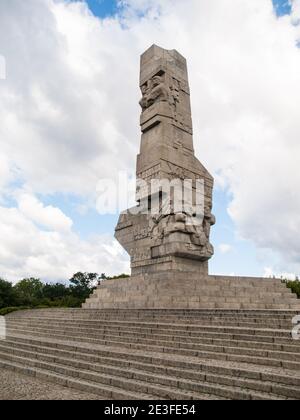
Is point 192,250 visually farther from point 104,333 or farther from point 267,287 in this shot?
point 104,333

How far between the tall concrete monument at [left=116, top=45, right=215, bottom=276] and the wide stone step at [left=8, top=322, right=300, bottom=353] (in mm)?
4416

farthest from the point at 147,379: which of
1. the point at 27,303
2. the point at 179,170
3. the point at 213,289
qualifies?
the point at 27,303

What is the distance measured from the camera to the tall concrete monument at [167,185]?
12.6 meters

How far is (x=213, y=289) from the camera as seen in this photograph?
37.1 feet

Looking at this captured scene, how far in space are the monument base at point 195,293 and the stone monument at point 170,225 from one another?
3cm

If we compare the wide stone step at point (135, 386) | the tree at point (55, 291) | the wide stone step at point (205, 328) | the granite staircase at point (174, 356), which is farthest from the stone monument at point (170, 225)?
the tree at point (55, 291)

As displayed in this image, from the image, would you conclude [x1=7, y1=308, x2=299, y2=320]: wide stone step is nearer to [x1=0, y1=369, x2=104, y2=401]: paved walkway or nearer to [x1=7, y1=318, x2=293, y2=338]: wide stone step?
[x1=7, y1=318, x2=293, y2=338]: wide stone step

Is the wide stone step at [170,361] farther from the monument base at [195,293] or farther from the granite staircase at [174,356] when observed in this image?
the monument base at [195,293]

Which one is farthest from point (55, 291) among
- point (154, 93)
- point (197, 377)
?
point (197, 377)

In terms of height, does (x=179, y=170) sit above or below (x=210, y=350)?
above

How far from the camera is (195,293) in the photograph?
10.9m

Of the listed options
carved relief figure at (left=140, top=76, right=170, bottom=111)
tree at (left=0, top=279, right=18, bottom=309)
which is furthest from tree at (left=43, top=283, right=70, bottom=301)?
carved relief figure at (left=140, top=76, right=170, bottom=111)

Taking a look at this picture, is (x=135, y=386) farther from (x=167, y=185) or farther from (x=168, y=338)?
(x=167, y=185)
